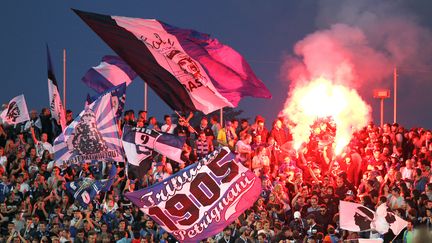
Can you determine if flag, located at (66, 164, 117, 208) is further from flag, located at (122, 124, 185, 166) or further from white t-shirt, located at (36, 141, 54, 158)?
white t-shirt, located at (36, 141, 54, 158)

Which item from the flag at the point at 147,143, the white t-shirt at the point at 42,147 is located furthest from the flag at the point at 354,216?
the white t-shirt at the point at 42,147

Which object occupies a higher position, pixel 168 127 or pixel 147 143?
pixel 168 127

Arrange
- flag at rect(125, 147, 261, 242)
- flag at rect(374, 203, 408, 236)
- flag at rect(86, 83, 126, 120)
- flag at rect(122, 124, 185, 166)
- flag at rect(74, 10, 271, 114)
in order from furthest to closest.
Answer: flag at rect(122, 124, 185, 166), flag at rect(86, 83, 126, 120), flag at rect(74, 10, 271, 114), flag at rect(374, 203, 408, 236), flag at rect(125, 147, 261, 242)

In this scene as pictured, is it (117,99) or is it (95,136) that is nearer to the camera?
(95,136)

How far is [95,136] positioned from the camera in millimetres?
16953

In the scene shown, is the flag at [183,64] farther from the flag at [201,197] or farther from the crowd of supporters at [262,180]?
the crowd of supporters at [262,180]

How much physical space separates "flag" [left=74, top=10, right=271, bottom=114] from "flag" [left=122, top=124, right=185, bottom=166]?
1.82 metres

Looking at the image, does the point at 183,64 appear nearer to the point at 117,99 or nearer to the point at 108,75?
the point at 117,99

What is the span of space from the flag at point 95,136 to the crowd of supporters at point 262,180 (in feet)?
4.83

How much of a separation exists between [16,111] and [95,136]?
4.68m

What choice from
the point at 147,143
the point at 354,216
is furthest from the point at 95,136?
the point at 354,216

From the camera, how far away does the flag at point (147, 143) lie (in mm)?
17781

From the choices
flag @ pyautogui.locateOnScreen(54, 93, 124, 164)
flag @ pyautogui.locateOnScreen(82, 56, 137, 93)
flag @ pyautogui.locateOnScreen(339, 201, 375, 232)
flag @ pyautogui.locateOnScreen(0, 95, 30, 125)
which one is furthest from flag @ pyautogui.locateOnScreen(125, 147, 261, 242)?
flag @ pyautogui.locateOnScreen(0, 95, 30, 125)

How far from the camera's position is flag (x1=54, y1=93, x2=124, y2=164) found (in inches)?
660
